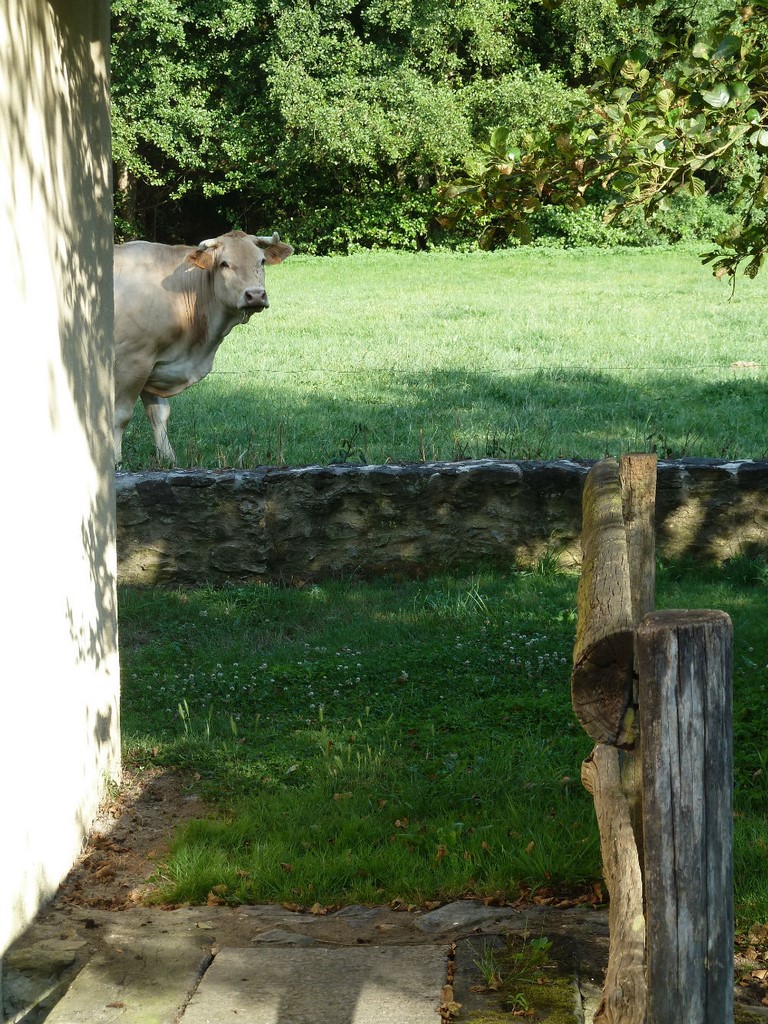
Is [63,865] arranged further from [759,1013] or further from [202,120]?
[202,120]

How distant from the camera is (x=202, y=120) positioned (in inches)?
Answer: 1289

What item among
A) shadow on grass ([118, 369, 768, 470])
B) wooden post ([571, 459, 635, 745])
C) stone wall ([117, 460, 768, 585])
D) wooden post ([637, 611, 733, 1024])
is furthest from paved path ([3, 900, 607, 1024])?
shadow on grass ([118, 369, 768, 470])

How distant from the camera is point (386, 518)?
27.4 ft

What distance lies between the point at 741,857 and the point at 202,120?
102 ft

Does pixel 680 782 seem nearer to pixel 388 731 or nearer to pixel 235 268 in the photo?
pixel 388 731

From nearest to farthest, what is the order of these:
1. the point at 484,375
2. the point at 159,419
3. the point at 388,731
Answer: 1. the point at 388,731
2. the point at 159,419
3. the point at 484,375

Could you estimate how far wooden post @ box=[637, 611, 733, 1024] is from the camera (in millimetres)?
1960

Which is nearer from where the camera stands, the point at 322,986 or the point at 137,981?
the point at 322,986

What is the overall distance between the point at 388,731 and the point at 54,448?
2.25 meters

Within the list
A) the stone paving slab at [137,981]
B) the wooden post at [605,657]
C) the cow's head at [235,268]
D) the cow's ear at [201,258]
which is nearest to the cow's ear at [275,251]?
the cow's head at [235,268]

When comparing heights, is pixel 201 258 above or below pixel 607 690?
below

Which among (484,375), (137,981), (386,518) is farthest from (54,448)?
(484,375)

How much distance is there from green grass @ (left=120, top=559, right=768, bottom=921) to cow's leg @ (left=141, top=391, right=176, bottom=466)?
1.72m

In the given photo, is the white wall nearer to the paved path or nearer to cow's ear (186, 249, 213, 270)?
the paved path
